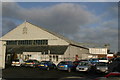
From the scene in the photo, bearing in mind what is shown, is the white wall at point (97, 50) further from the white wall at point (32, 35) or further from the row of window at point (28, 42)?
the white wall at point (32, 35)

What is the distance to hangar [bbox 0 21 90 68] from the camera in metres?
46.6

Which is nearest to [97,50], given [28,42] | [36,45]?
[36,45]

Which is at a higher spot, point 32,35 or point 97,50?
point 32,35

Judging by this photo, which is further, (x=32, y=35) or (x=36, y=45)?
(x=32, y=35)

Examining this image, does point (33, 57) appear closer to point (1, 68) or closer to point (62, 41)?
point (62, 41)

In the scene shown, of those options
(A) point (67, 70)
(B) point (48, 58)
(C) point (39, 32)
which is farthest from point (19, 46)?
(A) point (67, 70)

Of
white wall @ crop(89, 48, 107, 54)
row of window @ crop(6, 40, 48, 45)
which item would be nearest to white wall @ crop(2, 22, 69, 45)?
row of window @ crop(6, 40, 48, 45)

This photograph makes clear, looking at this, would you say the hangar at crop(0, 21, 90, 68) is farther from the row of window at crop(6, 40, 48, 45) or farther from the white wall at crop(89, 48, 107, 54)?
the white wall at crop(89, 48, 107, 54)

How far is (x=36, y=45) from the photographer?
51469 millimetres

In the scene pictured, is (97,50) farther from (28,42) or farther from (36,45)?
(28,42)

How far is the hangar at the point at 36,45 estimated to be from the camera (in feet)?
153

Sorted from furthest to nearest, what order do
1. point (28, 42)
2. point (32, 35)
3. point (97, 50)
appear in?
point (97, 50) < point (28, 42) < point (32, 35)

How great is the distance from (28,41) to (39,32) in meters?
3.63

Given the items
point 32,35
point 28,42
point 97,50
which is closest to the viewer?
point 32,35
